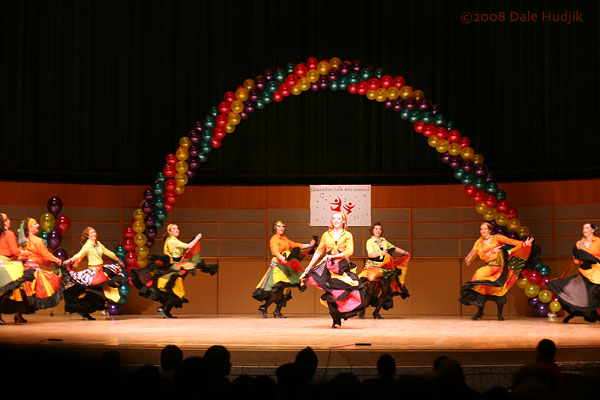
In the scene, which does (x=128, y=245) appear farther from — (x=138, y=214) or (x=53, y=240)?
(x=53, y=240)

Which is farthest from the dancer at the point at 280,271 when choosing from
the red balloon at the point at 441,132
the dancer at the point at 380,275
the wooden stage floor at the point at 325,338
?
the red balloon at the point at 441,132

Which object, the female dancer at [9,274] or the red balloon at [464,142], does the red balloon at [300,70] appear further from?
the female dancer at [9,274]

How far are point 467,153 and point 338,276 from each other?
11.8ft

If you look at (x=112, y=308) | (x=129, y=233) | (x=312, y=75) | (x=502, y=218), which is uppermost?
(x=312, y=75)

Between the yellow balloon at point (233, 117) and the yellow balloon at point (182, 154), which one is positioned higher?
the yellow balloon at point (233, 117)

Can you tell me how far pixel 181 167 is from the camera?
1200 cm

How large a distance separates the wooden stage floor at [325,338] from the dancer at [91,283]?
273 mm

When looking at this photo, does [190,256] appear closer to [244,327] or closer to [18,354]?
[244,327]

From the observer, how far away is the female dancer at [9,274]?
380 inches

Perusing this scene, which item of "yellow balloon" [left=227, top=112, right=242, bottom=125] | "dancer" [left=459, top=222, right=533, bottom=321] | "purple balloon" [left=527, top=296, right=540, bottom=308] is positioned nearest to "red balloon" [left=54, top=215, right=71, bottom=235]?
"yellow balloon" [left=227, top=112, right=242, bottom=125]

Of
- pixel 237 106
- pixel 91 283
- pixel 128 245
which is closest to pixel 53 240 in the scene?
pixel 128 245

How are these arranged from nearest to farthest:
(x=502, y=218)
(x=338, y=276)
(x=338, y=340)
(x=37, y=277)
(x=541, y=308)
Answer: (x=338, y=340)
(x=338, y=276)
(x=37, y=277)
(x=541, y=308)
(x=502, y=218)

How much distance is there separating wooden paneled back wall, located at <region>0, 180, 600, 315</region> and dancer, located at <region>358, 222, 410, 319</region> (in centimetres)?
120

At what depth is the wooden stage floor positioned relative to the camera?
6621 mm
